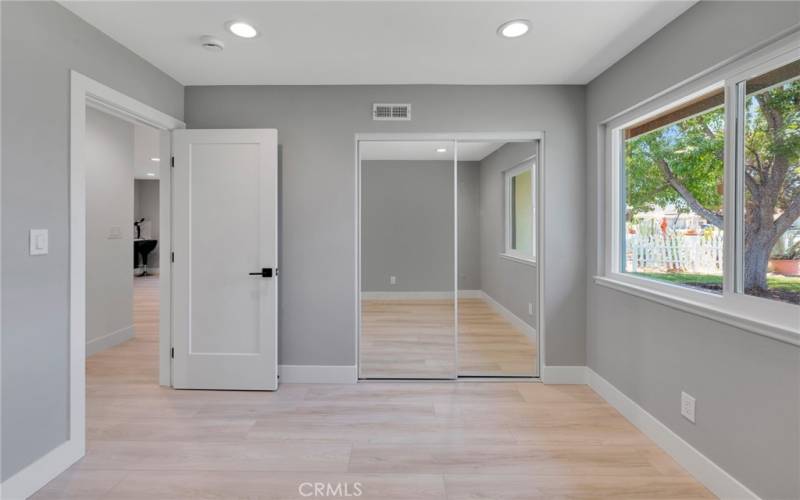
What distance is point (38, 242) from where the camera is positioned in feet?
6.21

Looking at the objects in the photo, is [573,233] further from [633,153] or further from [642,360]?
[642,360]

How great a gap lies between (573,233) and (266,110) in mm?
2694

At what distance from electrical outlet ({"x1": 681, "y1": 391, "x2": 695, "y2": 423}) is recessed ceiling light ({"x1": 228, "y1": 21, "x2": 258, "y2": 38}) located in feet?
10.4

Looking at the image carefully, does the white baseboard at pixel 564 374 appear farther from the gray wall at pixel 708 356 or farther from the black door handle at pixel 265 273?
the black door handle at pixel 265 273

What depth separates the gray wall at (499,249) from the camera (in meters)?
3.88

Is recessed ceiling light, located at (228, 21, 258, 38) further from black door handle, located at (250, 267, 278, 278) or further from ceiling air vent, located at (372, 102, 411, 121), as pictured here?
black door handle, located at (250, 267, 278, 278)

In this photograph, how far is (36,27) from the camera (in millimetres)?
1899

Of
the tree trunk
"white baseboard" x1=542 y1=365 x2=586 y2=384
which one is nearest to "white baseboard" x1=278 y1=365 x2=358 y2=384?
"white baseboard" x1=542 y1=365 x2=586 y2=384

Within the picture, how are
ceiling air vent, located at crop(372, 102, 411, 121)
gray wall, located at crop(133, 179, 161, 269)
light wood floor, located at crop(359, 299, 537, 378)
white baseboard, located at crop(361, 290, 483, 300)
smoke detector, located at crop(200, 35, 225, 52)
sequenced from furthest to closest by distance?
gray wall, located at crop(133, 179, 161, 269) → white baseboard, located at crop(361, 290, 483, 300) → light wood floor, located at crop(359, 299, 537, 378) → ceiling air vent, located at crop(372, 102, 411, 121) → smoke detector, located at crop(200, 35, 225, 52)

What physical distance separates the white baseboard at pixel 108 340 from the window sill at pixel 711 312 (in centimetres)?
482

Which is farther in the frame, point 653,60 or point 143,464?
point 653,60

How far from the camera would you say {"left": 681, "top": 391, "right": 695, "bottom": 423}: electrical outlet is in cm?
208

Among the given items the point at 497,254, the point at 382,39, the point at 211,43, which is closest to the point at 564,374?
the point at 497,254

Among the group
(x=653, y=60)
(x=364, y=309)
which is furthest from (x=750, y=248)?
(x=364, y=309)
